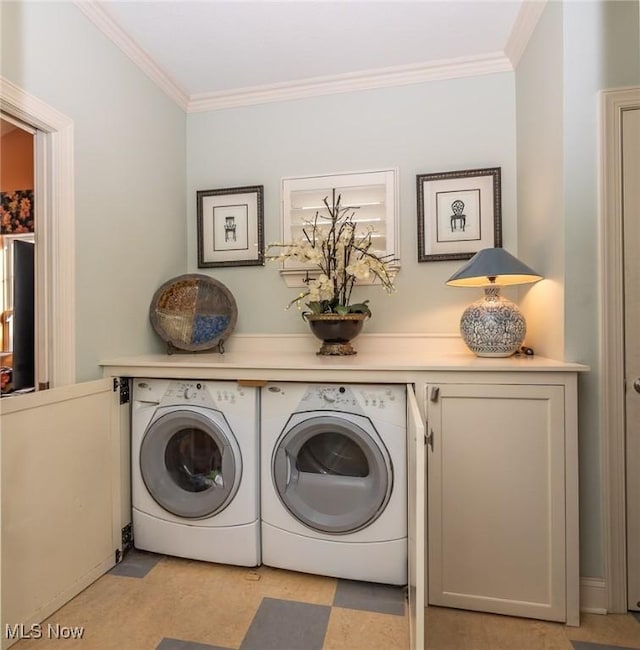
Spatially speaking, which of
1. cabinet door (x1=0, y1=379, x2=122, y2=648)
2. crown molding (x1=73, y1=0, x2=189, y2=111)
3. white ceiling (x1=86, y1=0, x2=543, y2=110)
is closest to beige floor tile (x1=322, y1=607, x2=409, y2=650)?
cabinet door (x1=0, y1=379, x2=122, y2=648)

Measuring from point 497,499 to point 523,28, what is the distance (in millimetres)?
2166

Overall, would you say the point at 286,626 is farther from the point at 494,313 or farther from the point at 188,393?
the point at 494,313

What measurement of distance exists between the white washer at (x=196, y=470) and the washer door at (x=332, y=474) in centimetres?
16

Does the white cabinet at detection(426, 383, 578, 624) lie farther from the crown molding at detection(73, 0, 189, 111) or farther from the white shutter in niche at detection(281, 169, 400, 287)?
the crown molding at detection(73, 0, 189, 111)

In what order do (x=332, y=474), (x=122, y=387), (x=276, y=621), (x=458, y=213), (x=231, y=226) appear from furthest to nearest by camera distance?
1. (x=231, y=226)
2. (x=458, y=213)
3. (x=122, y=387)
4. (x=332, y=474)
5. (x=276, y=621)

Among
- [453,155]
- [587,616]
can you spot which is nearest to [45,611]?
[587,616]

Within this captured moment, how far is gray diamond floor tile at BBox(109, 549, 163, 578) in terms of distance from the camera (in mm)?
1716

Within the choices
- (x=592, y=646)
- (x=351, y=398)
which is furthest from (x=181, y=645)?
(x=592, y=646)

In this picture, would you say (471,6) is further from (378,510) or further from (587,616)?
(587,616)

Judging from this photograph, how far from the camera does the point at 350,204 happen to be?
2.31m

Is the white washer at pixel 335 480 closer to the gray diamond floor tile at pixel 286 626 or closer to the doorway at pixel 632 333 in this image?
the gray diamond floor tile at pixel 286 626

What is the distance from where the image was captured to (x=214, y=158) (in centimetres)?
251

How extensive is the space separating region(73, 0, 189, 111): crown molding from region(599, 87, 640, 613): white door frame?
7.19ft

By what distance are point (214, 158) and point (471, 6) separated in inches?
63.9
